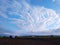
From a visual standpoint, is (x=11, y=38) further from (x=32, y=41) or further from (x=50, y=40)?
(x=50, y=40)

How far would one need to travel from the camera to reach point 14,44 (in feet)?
35.1

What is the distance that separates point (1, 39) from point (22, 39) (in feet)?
3.91

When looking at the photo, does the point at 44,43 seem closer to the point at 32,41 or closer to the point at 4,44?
the point at 32,41

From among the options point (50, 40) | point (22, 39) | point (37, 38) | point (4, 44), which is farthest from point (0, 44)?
point (50, 40)

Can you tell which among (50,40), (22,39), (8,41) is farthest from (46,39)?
(8,41)

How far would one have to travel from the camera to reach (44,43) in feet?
35.4

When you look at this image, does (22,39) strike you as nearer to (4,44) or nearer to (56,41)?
(4,44)

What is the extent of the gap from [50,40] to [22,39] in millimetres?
1610

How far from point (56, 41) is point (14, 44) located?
2.38 m

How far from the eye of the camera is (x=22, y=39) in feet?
35.9

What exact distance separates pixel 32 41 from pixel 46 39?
33.2 inches

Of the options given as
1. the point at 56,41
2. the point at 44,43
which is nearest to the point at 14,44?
the point at 44,43

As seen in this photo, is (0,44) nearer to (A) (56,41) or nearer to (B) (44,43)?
(B) (44,43)

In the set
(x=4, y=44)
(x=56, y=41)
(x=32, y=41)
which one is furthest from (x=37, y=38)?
(x=4, y=44)
